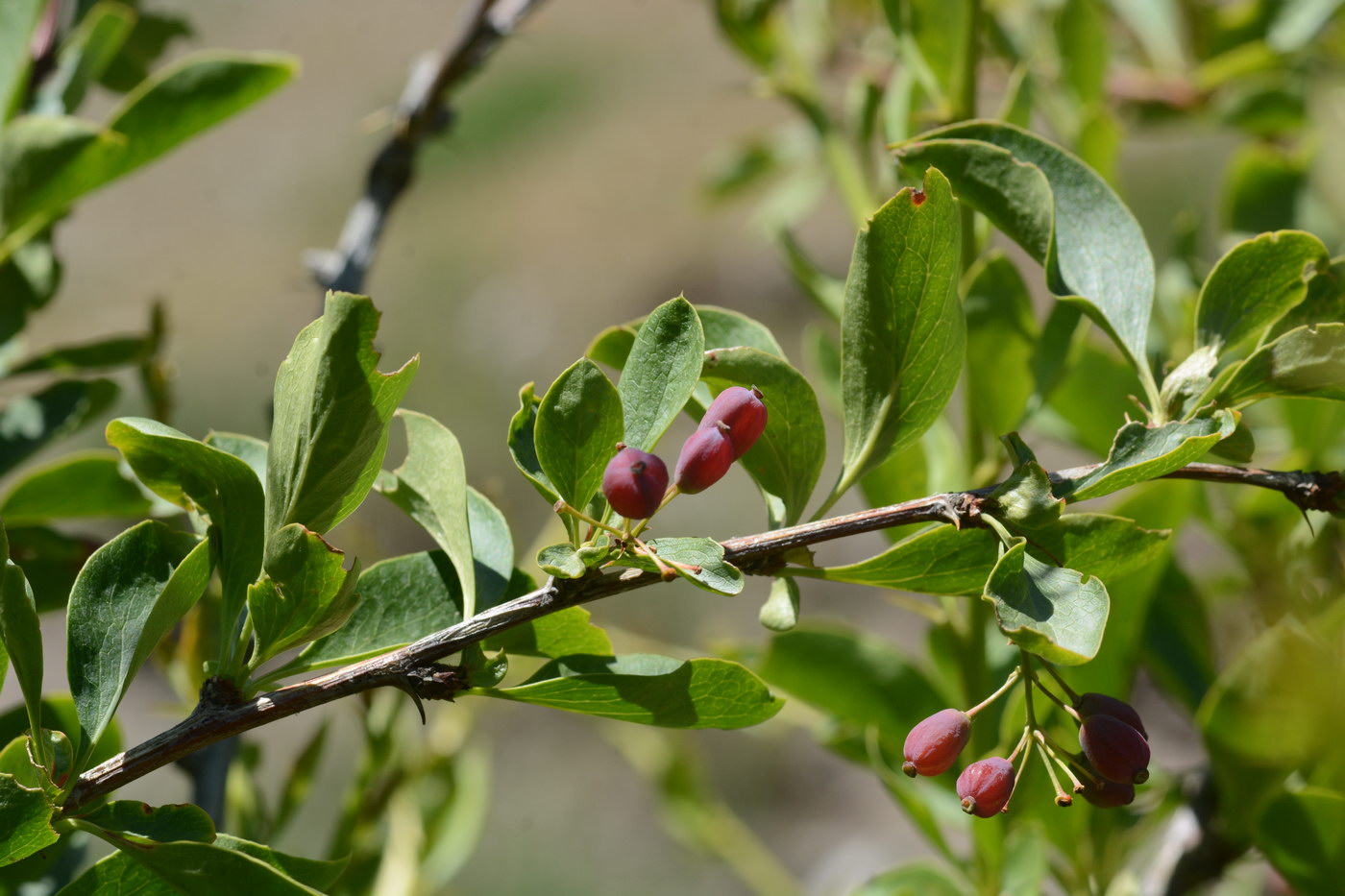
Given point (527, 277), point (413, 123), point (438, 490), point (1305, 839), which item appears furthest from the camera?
point (527, 277)

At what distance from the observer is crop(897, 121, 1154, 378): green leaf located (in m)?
0.62

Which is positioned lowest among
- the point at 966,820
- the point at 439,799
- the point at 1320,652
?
the point at 439,799

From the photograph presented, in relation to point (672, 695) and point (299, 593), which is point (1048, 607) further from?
point (299, 593)

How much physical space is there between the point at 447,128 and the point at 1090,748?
85cm

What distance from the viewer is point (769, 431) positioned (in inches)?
23.9

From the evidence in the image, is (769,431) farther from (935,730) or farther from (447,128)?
(447,128)

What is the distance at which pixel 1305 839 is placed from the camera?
0.82 metres

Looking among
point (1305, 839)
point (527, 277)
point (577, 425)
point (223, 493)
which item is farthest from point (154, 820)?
A: point (527, 277)

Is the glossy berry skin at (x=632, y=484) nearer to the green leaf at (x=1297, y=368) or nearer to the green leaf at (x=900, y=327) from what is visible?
the green leaf at (x=900, y=327)

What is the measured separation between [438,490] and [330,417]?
0.29 feet

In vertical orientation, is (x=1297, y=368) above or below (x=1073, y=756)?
above

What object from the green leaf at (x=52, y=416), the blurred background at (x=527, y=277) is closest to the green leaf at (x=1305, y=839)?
the green leaf at (x=52, y=416)

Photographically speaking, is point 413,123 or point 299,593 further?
point 413,123

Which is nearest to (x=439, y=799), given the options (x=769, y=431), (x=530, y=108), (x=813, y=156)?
(x=769, y=431)
